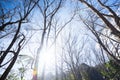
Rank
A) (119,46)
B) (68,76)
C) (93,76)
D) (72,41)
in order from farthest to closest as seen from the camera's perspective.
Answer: (93,76), (68,76), (72,41), (119,46)

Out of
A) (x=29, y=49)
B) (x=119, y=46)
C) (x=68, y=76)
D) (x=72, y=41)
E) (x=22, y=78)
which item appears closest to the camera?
(x=119, y=46)

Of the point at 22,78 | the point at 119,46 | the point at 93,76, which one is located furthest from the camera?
the point at 93,76

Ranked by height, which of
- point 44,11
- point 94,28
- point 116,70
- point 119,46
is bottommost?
point 116,70

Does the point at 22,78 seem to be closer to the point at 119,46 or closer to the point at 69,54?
the point at 69,54

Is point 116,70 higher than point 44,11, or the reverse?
point 44,11

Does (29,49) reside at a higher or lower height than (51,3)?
lower

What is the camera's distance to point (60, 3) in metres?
14.5

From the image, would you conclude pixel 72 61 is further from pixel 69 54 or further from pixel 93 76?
pixel 93 76

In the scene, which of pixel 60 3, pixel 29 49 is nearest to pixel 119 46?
pixel 60 3

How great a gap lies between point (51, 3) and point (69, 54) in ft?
40.8

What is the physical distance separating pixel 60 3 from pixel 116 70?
41.6 ft

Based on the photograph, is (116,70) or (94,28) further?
(116,70)

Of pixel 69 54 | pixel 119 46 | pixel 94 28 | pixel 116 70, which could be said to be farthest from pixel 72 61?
pixel 94 28

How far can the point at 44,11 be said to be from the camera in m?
14.6
